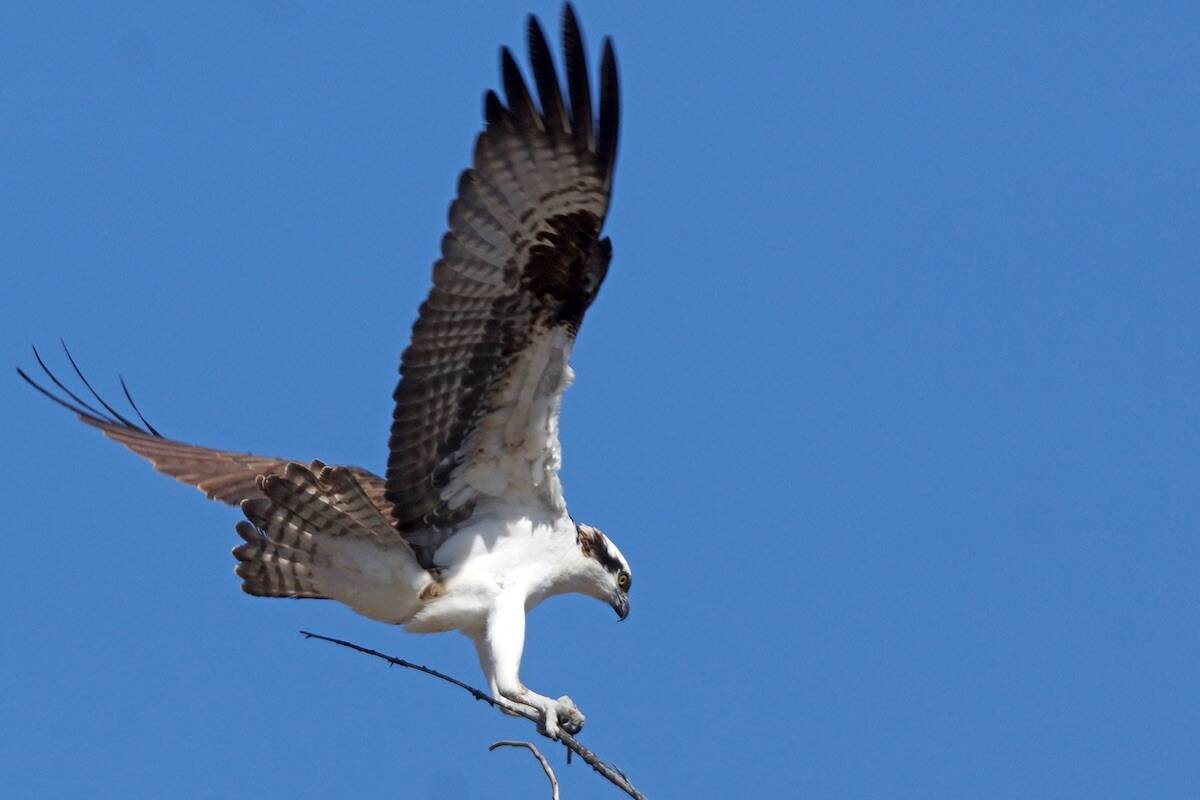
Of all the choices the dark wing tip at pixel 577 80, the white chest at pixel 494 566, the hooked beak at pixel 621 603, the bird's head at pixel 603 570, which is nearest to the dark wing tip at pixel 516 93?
the dark wing tip at pixel 577 80

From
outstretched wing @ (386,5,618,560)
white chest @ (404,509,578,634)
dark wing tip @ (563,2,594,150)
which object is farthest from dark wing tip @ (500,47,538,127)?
white chest @ (404,509,578,634)

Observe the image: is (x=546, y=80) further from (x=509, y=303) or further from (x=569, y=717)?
(x=569, y=717)

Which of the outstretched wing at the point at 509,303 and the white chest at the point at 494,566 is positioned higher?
the outstretched wing at the point at 509,303

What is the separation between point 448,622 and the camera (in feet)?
25.7

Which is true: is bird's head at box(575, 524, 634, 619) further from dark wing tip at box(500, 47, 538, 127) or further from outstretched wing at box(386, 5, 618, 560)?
dark wing tip at box(500, 47, 538, 127)

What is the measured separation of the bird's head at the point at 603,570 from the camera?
8.14 metres

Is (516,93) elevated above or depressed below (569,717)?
above

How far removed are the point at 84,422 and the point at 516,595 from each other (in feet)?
9.45

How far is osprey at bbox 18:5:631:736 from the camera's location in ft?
22.9

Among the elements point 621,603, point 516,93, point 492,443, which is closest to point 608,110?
point 516,93

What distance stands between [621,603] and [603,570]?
220 millimetres

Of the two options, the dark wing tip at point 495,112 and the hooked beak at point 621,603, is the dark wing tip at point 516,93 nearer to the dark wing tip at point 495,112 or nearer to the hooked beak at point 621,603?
the dark wing tip at point 495,112

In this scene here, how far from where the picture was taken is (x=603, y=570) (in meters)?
8.18

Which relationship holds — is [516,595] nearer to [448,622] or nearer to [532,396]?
[448,622]
